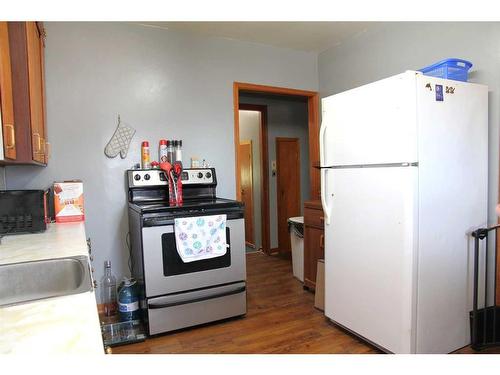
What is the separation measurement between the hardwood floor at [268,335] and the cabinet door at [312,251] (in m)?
0.18

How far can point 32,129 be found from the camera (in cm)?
169

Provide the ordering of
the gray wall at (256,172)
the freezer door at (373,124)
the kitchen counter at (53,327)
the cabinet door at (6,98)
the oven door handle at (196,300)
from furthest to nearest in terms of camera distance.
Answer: the gray wall at (256,172) < the oven door handle at (196,300) < the freezer door at (373,124) < the cabinet door at (6,98) < the kitchen counter at (53,327)

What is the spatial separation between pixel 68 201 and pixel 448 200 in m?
2.53

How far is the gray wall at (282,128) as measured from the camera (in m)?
4.50

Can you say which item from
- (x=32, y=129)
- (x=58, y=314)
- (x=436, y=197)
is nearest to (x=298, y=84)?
(x=436, y=197)

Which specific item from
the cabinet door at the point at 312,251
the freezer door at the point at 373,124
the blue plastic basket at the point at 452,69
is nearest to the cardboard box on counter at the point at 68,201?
the freezer door at the point at 373,124

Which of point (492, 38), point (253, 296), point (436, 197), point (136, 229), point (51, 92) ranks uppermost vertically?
point (492, 38)

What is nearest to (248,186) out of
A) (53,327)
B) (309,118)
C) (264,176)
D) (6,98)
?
(264,176)

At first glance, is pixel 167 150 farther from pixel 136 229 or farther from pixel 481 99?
pixel 481 99

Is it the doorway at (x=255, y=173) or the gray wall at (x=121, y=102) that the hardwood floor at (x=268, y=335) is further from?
the doorway at (x=255, y=173)

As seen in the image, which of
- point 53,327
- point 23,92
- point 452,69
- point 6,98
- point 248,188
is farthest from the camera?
point 248,188

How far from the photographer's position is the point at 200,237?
223 cm

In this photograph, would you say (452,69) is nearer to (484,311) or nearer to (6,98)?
(484,311)
